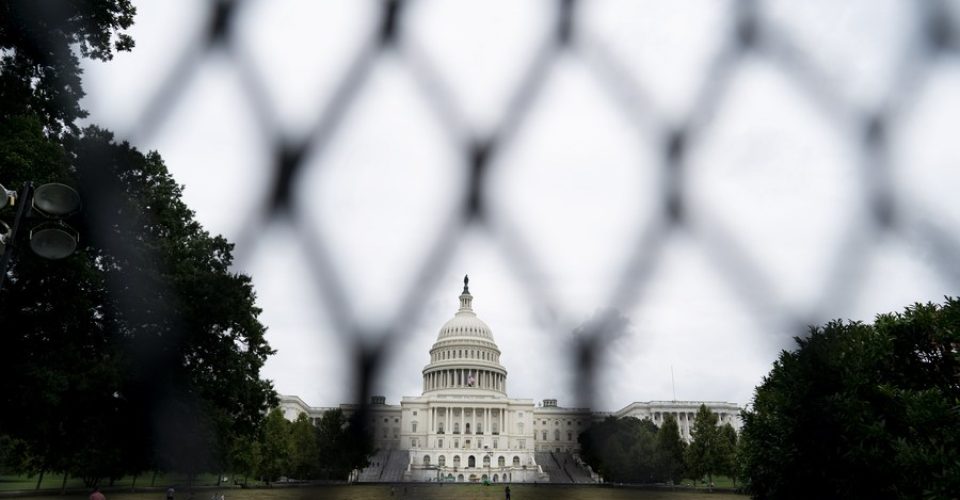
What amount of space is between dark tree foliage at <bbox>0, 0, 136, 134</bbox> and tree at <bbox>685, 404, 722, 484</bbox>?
39.2 metres

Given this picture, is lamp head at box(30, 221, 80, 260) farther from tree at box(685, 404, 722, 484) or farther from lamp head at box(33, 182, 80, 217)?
tree at box(685, 404, 722, 484)

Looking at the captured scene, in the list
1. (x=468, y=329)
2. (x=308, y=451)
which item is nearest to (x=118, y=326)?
(x=308, y=451)

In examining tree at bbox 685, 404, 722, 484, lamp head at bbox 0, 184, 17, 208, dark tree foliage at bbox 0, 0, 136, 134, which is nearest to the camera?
lamp head at bbox 0, 184, 17, 208

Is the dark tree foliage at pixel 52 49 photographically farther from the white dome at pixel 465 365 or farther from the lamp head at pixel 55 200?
the white dome at pixel 465 365

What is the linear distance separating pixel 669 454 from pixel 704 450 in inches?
109

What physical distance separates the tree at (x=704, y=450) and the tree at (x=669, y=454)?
47.1 inches

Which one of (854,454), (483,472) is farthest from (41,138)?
(483,472)

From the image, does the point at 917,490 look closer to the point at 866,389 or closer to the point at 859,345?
the point at 866,389

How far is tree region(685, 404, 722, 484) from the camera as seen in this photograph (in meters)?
39.8

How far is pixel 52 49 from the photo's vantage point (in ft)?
26.8

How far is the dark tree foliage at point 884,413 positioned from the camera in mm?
8812

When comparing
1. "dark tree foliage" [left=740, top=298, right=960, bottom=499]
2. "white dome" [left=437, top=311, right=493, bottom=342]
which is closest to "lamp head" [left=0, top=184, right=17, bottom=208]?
"dark tree foliage" [left=740, top=298, right=960, bottom=499]

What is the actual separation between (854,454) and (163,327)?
13881 mm

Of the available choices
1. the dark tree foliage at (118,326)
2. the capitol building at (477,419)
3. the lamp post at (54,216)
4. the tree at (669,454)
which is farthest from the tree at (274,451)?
the lamp post at (54,216)
